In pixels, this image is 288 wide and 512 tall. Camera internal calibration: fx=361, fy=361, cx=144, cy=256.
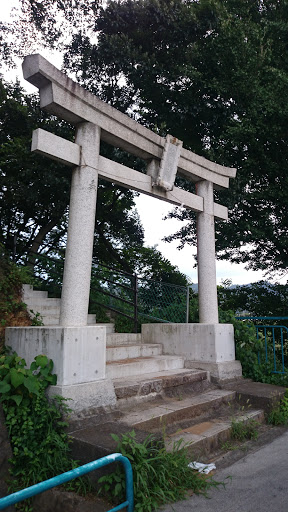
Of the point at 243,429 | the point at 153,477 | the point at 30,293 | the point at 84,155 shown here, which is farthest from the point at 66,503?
the point at 30,293

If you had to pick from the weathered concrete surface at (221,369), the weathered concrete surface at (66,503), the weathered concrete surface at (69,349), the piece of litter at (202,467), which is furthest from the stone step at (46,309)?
the piece of litter at (202,467)

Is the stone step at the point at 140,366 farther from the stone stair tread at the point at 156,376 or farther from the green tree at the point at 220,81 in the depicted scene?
the green tree at the point at 220,81

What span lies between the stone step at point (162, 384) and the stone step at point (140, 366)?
0.10 metres

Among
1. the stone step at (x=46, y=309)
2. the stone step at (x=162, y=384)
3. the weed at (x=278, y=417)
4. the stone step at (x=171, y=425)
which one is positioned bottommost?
the weed at (x=278, y=417)

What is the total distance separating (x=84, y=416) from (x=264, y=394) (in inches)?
106

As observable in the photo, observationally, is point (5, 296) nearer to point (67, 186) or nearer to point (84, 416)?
point (84, 416)

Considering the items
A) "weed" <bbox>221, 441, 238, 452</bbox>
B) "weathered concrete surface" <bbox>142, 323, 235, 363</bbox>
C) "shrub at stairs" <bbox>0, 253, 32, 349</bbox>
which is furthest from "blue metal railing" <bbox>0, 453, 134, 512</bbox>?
"weathered concrete surface" <bbox>142, 323, 235, 363</bbox>

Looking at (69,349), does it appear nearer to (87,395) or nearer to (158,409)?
(87,395)

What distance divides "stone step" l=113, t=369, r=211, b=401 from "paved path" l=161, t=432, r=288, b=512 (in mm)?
1285

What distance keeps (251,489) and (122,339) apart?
3.56 meters

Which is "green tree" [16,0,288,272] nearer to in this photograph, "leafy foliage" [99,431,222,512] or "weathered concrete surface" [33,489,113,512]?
"leafy foliage" [99,431,222,512]

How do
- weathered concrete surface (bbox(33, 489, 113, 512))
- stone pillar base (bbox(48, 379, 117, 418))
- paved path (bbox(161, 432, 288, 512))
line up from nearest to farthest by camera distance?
1. weathered concrete surface (bbox(33, 489, 113, 512))
2. paved path (bbox(161, 432, 288, 512))
3. stone pillar base (bbox(48, 379, 117, 418))

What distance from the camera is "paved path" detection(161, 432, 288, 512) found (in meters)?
2.72

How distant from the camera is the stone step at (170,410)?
370cm
